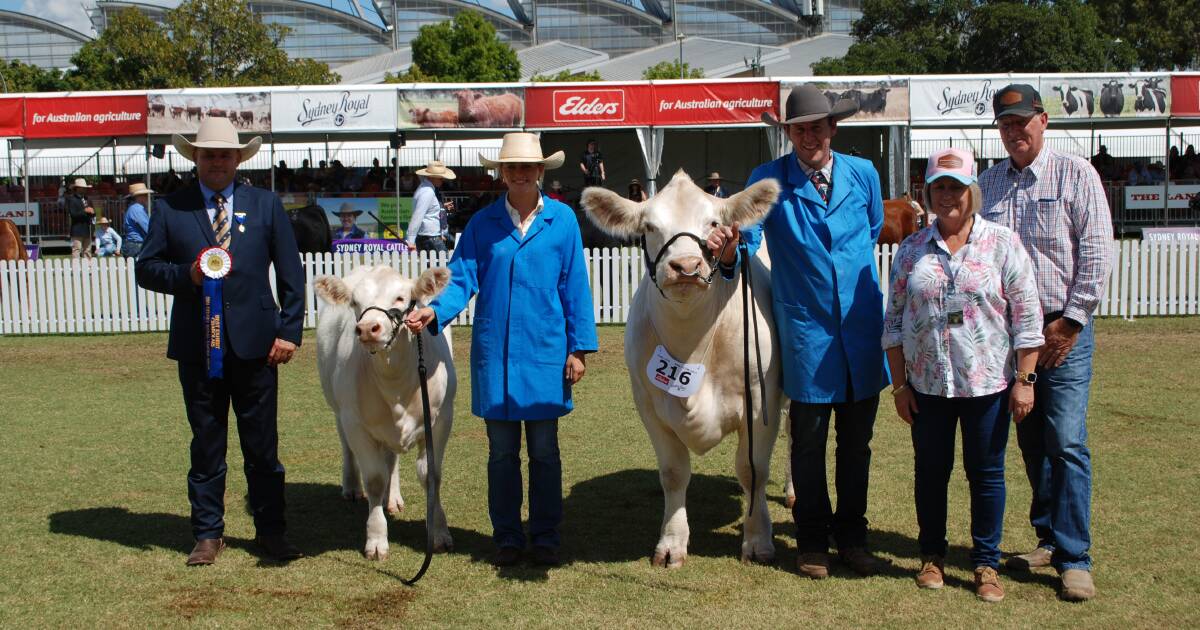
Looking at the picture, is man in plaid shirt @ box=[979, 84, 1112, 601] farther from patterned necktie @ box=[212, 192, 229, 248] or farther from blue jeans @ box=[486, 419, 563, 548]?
patterned necktie @ box=[212, 192, 229, 248]

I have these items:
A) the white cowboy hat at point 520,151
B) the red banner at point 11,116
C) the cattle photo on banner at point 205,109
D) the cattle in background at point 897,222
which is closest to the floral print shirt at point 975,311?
the white cowboy hat at point 520,151

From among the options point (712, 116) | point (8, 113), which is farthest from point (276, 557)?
point (8, 113)

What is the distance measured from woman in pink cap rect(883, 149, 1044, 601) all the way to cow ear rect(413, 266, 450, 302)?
2219 millimetres

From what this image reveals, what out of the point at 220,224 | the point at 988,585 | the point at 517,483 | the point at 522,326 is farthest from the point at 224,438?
the point at 988,585

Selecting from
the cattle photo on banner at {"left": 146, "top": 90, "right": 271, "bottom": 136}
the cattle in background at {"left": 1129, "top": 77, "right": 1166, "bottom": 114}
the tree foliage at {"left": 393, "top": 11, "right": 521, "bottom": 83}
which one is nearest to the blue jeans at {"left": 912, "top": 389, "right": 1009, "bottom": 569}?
the cattle photo on banner at {"left": 146, "top": 90, "right": 271, "bottom": 136}

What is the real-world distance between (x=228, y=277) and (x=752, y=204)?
271 cm

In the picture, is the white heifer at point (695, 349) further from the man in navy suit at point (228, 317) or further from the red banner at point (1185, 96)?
the red banner at point (1185, 96)

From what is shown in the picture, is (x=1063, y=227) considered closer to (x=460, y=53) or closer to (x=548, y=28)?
(x=460, y=53)

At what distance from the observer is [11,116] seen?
22281mm

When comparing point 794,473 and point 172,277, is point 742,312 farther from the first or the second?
point 172,277

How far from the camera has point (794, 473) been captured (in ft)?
17.1

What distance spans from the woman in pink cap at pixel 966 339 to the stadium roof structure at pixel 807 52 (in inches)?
3744

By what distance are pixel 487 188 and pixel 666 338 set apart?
21778mm

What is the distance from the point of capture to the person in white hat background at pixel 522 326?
5254mm
